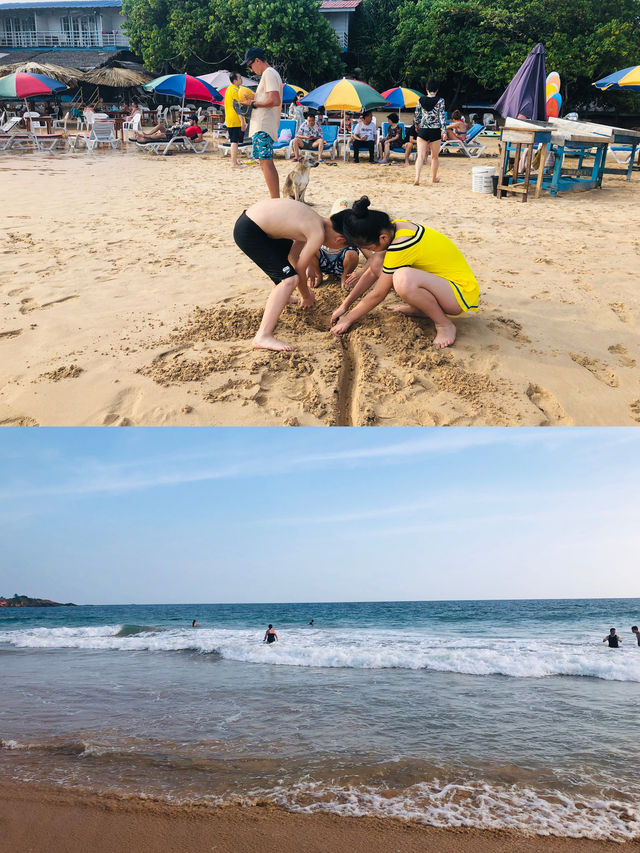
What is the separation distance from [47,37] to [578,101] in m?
29.2

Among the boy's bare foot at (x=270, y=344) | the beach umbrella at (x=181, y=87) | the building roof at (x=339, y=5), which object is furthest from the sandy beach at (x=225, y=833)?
the building roof at (x=339, y=5)

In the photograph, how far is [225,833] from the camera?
9.68 ft

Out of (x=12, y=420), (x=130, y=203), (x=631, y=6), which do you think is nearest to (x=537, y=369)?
(x=12, y=420)

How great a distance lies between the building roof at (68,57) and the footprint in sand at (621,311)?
3165cm

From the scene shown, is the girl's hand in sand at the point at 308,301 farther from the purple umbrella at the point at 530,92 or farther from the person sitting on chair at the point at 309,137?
the person sitting on chair at the point at 309,137

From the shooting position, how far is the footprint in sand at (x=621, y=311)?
4582 millimetres

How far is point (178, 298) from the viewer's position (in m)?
4.89

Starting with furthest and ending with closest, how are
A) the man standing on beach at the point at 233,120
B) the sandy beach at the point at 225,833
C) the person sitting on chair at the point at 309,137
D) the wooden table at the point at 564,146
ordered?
the person sitting on chair at the point at 309,137, the man standing on beach at the point at 233,120, the wooden table at the point at 564,146, the sandy beach at the point at 225,833

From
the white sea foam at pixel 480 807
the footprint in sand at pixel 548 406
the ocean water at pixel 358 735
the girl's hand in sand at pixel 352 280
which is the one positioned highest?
the girl's hand in sand at pixel 352 280

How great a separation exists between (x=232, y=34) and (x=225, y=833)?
30.4 meters

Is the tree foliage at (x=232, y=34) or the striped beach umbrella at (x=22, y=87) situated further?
the tree foliage at (x=232, y=34)

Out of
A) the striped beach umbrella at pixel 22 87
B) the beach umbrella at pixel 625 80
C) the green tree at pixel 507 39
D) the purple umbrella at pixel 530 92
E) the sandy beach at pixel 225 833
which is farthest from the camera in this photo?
the green tree at pixel 507 39

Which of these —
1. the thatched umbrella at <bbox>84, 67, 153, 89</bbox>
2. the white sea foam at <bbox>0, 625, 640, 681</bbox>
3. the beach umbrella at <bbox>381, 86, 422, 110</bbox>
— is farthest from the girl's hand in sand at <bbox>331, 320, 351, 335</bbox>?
the thatched umbrella at <bbox>84, 67, 153, 89</bbox>

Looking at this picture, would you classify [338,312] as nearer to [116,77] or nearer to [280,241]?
[280,241]
